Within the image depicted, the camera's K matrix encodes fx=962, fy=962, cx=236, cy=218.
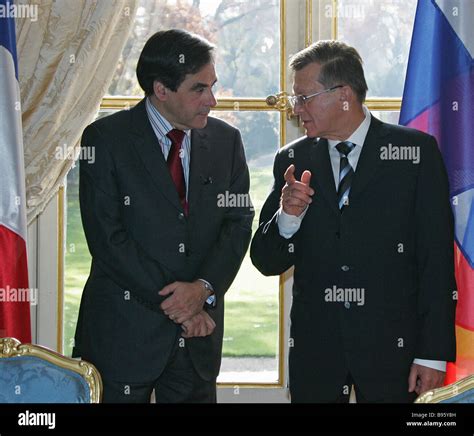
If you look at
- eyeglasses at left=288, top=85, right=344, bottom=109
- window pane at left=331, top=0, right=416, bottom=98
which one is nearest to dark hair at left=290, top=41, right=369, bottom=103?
eyeglasses at left=288, top=85, right=344, bottom=109

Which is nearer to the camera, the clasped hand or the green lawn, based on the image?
the clasped hand

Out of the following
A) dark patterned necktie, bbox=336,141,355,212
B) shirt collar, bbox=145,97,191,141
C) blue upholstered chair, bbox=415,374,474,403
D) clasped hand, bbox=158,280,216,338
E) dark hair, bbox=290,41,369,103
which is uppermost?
dark hair, bbox=290,41,369,103

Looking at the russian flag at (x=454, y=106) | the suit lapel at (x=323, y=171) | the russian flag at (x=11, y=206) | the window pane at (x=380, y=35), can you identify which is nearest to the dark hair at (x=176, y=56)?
the suit lapel at (x=323, y=171)

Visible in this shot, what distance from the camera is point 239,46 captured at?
4289 millimetres

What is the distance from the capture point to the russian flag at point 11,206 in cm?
372

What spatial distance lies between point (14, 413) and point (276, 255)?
3.43 feet

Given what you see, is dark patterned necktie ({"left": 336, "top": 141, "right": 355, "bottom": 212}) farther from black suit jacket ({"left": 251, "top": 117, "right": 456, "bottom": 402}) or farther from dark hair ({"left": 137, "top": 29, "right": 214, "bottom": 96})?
dark hair ({"left": 137, "top": 29, "right": 214, "bottom": 96})

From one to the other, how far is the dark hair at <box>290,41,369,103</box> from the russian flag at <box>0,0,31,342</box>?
50.9 inches

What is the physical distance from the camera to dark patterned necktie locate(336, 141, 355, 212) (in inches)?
118

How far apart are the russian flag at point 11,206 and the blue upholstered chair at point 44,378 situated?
4.24 feet

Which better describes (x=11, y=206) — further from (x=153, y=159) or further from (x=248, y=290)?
(x=248, y=290)

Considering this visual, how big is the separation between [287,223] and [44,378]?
89 cm

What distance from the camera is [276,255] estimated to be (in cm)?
298

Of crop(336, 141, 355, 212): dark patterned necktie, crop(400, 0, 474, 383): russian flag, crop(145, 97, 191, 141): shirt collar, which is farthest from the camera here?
crop(400, 0, 474, 383): russian flag
